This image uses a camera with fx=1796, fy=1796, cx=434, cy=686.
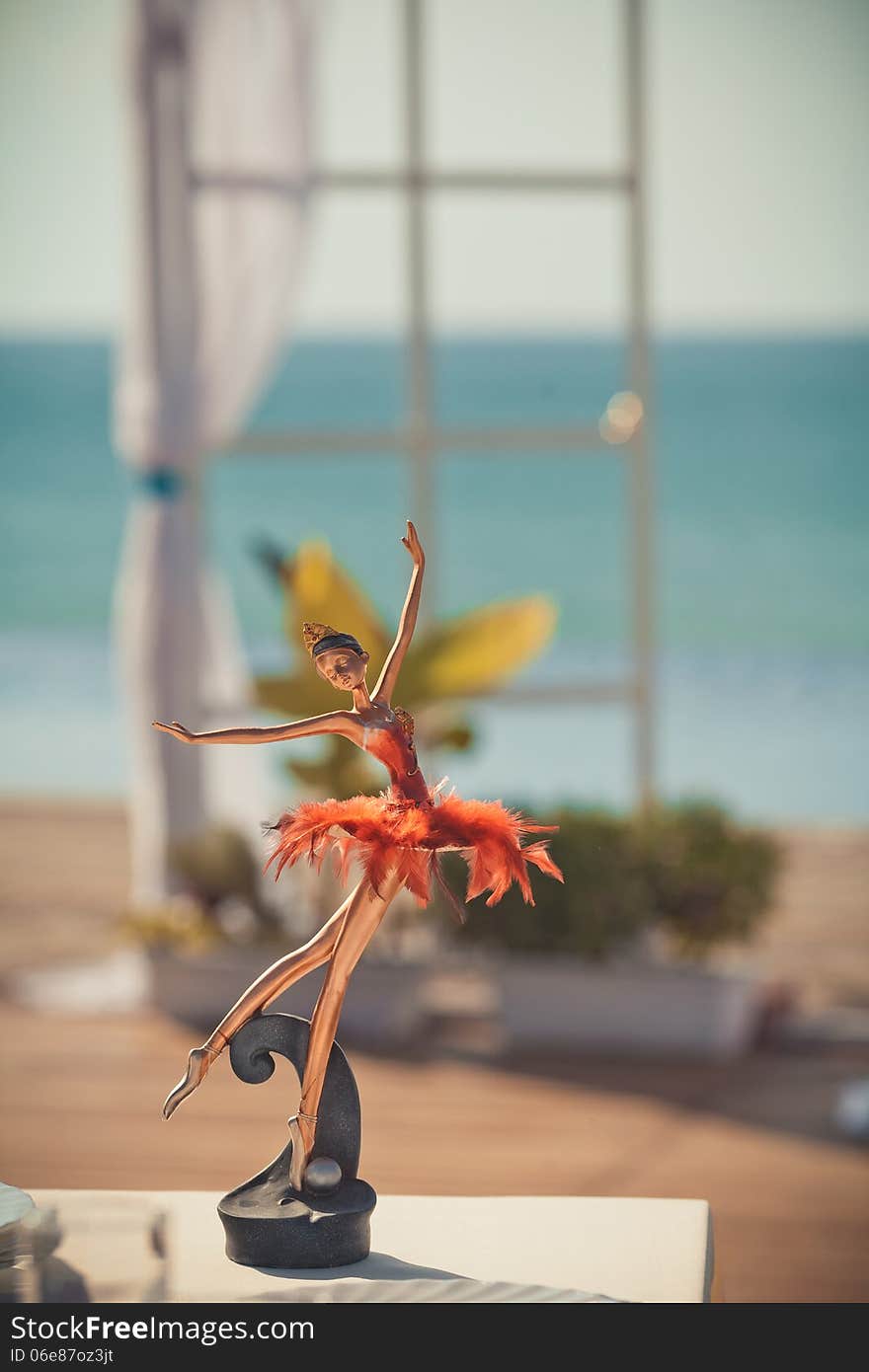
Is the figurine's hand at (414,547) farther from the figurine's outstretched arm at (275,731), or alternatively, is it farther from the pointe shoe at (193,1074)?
the pointe shoe at (193,1074)

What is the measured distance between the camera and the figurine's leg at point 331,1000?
4.92 ft

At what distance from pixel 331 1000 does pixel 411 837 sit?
0.56ft

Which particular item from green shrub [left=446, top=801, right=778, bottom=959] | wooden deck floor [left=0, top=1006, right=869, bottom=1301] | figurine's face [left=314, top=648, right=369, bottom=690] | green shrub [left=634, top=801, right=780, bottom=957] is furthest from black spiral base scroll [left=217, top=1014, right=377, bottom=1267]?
green shrub [left=634, top=801, right=780, bottom=957]

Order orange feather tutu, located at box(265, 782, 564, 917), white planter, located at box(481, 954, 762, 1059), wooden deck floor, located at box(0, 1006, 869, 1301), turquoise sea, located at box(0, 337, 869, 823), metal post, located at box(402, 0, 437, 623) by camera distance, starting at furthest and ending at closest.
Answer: turquoise sea, located at box(0, 337, 869, 823)
metal post, located at box(402, 0, 437, 623)
white planter, located at box(481, 954, 762, 1059)
wooden deck floor, located at box(0, 1006, 869, 1301)
orange feather tutu, located at box(265, 782, 564, 917)

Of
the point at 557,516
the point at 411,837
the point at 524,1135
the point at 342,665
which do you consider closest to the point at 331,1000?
the point at 411,837

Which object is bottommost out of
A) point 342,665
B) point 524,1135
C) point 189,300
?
point 524,1135

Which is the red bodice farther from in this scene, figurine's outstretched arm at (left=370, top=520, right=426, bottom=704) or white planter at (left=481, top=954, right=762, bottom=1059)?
white planter at (left=481, top=954, right=762, bottom=1059)

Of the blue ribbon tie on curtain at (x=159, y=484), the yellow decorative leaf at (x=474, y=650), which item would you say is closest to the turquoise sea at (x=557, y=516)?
the blue ribbon tie on curtain at (x=159, y=484)

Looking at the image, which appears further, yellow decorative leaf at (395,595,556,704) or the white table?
yellow decorative leaf at (395,595,556,704)

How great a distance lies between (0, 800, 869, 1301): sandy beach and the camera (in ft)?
9.73

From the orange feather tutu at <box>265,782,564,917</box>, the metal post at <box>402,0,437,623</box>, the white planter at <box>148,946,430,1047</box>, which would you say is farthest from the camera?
the metal post at <box>402,0,437,623</box>

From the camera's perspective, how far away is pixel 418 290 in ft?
14.9

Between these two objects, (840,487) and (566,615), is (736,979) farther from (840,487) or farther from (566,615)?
(840,487)

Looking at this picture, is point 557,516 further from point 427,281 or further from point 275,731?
point 275,731
